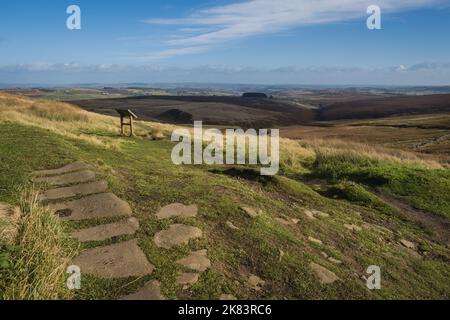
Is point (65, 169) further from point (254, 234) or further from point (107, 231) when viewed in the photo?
point (254, 234)

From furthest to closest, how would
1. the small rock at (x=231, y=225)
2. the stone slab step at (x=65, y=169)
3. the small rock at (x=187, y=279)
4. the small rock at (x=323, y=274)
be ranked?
the stone slab step at (x=65, y=169) → the small rock at (x=231, y=225) → the small rock at (x=323, y=274) → the small rock at (x=187, y=279)

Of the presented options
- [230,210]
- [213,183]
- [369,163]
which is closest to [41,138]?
[213,183]

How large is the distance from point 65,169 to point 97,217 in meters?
2.91

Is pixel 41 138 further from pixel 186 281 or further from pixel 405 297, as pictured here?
pixel 405 297

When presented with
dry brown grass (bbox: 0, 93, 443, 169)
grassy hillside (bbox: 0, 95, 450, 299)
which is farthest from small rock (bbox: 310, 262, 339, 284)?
dry brown grass (bbox: 0, 93, 443, 169)

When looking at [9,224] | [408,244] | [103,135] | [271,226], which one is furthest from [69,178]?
[103,135]

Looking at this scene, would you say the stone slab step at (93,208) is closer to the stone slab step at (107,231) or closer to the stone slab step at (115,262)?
the stone slab step at (107,231)

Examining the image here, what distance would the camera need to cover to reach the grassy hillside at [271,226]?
601cm

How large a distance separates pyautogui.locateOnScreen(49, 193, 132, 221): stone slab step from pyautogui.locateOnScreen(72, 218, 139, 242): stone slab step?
0.35m

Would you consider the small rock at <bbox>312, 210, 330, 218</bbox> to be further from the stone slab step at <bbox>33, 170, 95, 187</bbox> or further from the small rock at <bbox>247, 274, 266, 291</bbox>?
the stone slab step at <bbox>33, 170, 95, 187</bbox>

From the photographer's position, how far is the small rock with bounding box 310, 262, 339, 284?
642cm

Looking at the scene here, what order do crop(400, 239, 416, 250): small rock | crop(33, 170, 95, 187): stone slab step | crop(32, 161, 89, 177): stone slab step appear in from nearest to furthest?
crop(33, 170, 95, 187): stone slab step, crop(32, 161, 89, 177): stone slab step, crop(400, 239, 416, 250): small rock

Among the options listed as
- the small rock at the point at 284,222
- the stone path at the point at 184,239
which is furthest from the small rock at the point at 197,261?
the small rock at the point at 284,222
